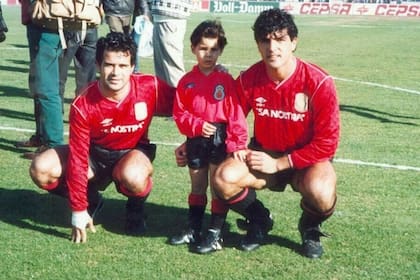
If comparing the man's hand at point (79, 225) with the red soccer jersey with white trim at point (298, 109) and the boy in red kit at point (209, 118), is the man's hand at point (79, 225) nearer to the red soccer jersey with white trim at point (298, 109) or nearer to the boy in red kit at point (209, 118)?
the boy in red kit at point (209, 118)

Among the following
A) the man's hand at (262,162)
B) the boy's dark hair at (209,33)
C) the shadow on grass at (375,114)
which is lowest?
the shadow on grass at (375,114)

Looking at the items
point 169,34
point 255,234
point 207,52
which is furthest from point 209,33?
point 169,34

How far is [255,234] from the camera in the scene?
4.29 m

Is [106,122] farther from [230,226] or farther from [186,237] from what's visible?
[230,226]

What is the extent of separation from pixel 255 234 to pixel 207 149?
1.86 ft

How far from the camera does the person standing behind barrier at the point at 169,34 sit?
7746 millimetres

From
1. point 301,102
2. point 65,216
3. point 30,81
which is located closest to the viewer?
point 301,102

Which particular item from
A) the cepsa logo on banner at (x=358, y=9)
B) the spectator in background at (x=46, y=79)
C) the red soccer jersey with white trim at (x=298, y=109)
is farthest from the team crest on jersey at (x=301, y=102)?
the cepsa logo on banner at (x=358, y=9)

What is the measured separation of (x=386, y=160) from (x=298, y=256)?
251cm

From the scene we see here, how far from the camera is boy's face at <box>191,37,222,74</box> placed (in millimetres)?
4230

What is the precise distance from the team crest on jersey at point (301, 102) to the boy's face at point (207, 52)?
0.54 metres

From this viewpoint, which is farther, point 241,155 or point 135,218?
point 135,218

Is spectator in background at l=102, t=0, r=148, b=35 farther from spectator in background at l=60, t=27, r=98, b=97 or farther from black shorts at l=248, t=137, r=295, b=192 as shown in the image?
black shorts at l=248, t=137, r=295, b=192

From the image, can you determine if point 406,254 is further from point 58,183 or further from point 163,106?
point 58,183
